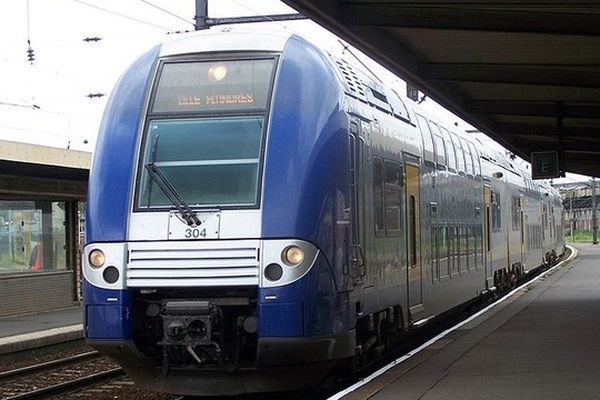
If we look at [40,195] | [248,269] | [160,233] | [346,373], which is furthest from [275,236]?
[40,195]

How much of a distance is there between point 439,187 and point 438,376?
13.8ft

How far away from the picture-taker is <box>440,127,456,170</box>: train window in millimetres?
14211

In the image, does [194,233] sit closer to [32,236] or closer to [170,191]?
[170,191]

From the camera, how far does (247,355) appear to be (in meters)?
8.07

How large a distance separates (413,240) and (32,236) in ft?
37.3

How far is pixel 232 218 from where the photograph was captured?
798 cm

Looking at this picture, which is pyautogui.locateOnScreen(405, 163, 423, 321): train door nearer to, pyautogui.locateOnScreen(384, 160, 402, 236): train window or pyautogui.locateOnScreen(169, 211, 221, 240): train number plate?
pyautogui.locateOnScreen(384, 160, 402, 236): train window

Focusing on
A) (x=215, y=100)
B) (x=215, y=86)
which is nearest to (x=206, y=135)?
(x=215, y=100)

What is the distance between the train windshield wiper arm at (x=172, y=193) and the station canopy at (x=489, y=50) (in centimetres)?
234

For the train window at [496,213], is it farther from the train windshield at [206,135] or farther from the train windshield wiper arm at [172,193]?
the train windshield wiper arm at [172,193]

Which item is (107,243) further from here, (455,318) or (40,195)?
(40,195)

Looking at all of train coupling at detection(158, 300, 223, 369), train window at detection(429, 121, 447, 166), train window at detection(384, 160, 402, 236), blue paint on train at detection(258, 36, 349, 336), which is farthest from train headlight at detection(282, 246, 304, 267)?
train window at detection(429, 121, 447, 166)

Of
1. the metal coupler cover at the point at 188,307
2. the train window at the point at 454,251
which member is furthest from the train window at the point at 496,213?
the metal coupler cover at the point at 188,307

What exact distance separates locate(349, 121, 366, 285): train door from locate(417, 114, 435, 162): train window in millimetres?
3373
